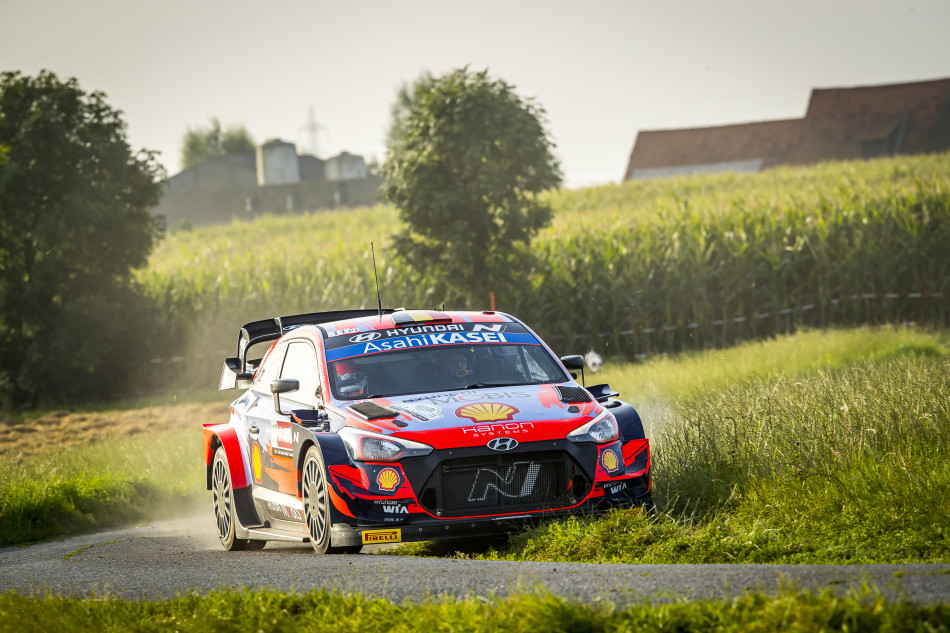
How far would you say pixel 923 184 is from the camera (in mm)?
28641

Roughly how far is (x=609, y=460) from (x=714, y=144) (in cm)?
7641

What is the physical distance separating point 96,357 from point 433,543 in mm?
22288

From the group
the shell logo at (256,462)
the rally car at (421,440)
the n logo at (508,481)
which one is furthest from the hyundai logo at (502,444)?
the shell logo at (256,462)

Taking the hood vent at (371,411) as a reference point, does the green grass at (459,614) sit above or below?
below

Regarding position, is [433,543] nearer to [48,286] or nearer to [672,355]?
[672,355]

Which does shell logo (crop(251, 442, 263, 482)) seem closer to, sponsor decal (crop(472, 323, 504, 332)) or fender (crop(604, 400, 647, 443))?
sponsor decal (crop(472, 323, 504, 332))

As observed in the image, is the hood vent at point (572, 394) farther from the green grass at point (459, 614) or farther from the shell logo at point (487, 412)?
the green grass at point (459, 614)

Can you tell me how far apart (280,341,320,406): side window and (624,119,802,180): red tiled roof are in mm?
71380

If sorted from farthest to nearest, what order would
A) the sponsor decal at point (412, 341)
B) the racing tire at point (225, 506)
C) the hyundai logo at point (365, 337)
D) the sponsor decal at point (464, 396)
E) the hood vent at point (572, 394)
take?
1. the racing tire at point (225, 506)
2. the hyundai logo at point (365, 337)
3. the sponsor decal at point (412, 341)
4. the hood vent at point (572, 394)
5. the sponsor decal at point (464, 396)

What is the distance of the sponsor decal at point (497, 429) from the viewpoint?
27.2 feet

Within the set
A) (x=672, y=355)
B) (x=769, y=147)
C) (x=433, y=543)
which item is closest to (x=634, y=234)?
(x=672, y=355)

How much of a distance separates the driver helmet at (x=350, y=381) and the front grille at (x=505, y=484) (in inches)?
51.3

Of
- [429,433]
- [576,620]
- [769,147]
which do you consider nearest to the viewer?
[576,620]

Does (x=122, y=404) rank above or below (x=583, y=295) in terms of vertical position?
→ below
